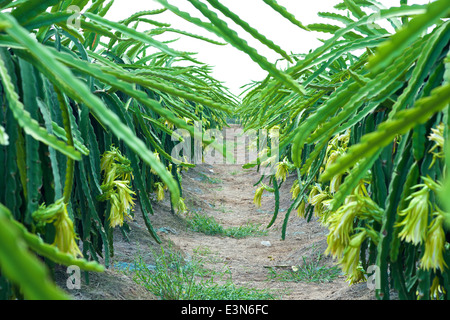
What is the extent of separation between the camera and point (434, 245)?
0.72 metres

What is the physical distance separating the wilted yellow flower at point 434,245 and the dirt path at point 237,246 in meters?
0.47

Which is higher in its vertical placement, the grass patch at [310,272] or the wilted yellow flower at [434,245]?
the wilted yellow flower at [434,245]

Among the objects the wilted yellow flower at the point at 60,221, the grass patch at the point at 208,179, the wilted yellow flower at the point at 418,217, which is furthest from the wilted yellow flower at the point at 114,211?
the grass patch at the point at 208,179

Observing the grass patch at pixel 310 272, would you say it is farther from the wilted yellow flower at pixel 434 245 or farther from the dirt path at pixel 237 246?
the wilted yellow flower at pixel 434 245

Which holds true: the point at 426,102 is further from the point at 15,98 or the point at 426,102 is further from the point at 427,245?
the point at 15,98

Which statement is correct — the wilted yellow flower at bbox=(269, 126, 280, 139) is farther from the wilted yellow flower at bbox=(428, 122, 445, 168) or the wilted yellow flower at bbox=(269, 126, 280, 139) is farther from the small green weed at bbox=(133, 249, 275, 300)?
the wilted yellow flower at bbox=(428, 122, 445, 168)

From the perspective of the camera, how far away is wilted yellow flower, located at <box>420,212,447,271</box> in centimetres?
72

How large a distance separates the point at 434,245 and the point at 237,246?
6.08ft

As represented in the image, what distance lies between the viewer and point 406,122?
19.7 inches

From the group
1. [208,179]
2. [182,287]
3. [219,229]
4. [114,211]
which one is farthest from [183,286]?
[208,179]

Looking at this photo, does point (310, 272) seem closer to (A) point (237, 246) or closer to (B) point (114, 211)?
(A) point (237, 246)

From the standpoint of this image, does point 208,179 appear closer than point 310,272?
No

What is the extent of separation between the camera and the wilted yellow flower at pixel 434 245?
0.72 m

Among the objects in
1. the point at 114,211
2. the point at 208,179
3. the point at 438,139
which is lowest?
the point at 208,179
